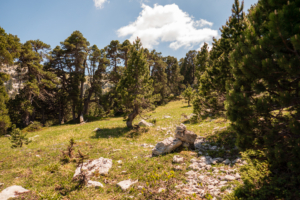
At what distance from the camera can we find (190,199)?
5215 mm

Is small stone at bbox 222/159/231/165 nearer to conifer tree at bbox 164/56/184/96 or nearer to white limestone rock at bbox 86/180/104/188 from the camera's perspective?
white limestone rock at bbox 86/180/104/188

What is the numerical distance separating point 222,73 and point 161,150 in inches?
270

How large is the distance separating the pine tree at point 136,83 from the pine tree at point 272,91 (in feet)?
41.3

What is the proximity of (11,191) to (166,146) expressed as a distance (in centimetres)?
801

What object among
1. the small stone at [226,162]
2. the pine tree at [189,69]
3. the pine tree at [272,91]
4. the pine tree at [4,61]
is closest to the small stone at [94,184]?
the pine tree at [272,91]

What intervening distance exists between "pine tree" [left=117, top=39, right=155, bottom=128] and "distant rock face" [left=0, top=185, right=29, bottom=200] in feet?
38.9

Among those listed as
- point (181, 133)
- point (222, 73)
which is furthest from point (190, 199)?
point (222, 73)

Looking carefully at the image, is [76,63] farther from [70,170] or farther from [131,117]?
[70,170]

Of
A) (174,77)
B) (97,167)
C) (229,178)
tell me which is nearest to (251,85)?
(229,178)

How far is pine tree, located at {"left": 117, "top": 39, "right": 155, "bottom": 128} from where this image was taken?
17281 millimetres

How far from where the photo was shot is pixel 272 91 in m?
5.10

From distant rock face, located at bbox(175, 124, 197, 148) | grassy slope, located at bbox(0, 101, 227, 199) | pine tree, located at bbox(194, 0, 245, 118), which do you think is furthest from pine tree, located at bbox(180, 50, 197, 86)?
grassy slope, located at bbox(0, 101, 227, 199)

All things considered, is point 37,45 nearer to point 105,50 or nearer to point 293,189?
point 105,50

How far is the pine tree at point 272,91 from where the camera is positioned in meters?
4.00
